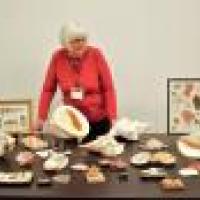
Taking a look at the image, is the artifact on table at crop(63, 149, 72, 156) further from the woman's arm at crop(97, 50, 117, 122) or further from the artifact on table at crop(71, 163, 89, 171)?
the woman's arm at crop(97, 50, 117, 122)

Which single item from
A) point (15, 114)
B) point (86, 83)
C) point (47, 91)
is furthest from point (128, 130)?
point (15, 114)

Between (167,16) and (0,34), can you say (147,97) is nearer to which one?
(167,16)

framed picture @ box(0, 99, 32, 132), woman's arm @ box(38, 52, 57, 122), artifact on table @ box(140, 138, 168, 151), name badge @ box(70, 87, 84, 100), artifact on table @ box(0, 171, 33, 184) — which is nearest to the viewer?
artifact on table @ box(0, 171, 33, 184)

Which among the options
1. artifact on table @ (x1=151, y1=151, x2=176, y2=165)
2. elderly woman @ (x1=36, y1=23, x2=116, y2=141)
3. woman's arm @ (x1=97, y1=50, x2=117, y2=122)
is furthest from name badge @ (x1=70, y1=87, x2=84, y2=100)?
artifact on table @ (x1=151, y1=151, x2=176, y2=165)

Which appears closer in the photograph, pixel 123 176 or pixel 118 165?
pixel 123 176

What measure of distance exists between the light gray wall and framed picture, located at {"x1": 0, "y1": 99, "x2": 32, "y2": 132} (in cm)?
9

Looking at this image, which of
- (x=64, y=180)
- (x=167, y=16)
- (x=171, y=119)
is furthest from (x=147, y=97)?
(x=64, y=180)

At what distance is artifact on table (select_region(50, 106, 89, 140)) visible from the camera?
2.44 m

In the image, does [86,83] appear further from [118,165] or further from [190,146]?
[118,165]

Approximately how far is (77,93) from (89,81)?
97 mm

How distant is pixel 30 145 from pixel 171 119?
69.2 inches

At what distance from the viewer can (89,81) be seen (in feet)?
9.77

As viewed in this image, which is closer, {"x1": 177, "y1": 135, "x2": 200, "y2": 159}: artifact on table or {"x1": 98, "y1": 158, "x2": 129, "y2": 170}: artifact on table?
{"x1": 98, "y1": 158, "x2": 129, "y2": 170}: artifact on table

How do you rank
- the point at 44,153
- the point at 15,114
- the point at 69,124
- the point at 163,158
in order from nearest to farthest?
the point at 163,158 → the point at 44,153 → the point at 69,124 → the point at 15,114
